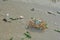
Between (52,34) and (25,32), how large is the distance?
48 cm

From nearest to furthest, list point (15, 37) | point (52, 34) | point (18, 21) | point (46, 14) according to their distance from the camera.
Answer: point (15, 37), point (52, 34), point (18, 21), point (46, 14)

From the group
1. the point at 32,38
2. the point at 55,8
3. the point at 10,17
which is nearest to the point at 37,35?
the point at 32,38

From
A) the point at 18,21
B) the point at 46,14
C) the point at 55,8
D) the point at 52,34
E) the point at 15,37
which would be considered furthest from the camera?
the point at 55,8

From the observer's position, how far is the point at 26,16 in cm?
404

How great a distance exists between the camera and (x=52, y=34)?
3.49 m

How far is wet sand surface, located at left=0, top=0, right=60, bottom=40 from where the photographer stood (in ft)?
11.0

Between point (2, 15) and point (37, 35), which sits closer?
point (37, 35)

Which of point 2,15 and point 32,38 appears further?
point 2,15

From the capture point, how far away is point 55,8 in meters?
4.66

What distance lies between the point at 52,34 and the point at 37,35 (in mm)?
287

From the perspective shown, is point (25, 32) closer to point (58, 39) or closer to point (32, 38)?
point (32, 38)

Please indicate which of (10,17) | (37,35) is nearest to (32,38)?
(37,35)

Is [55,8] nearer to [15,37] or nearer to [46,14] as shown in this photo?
[46,14]

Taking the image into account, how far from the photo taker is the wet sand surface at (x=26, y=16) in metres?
3.36
